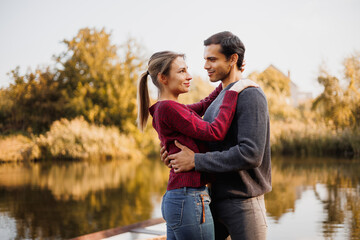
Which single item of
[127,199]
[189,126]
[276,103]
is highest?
[276,103]

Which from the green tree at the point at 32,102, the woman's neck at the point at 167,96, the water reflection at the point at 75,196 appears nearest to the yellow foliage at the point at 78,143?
the water reflection at the point at 75,196

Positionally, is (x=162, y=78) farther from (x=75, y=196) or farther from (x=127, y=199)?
(x=75, y=196)

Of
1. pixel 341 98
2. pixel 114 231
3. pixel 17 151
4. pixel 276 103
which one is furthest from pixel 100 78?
pixel 114 231

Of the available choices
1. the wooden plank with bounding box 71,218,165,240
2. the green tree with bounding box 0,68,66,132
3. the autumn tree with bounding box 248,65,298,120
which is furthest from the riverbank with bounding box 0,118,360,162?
the wooden plank with bounding box 71,218,165,240

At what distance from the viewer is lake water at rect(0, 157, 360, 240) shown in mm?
4972

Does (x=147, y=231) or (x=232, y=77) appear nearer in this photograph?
(x=232, y=77)

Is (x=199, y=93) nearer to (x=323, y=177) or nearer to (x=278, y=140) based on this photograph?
(x=278, y=140)

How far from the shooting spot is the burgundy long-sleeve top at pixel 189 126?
4.68ft

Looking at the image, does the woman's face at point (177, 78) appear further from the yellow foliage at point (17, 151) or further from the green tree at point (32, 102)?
the green tree at point (32, 102)

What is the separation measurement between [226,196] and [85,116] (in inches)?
542

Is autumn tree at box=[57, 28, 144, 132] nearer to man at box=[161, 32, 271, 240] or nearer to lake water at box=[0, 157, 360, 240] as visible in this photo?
lake water at box=[0, 157, 360, 240]

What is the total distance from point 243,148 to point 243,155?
24 mm

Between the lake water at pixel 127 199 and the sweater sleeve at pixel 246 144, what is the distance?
10.3 feet

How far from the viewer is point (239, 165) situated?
1.39 metres
